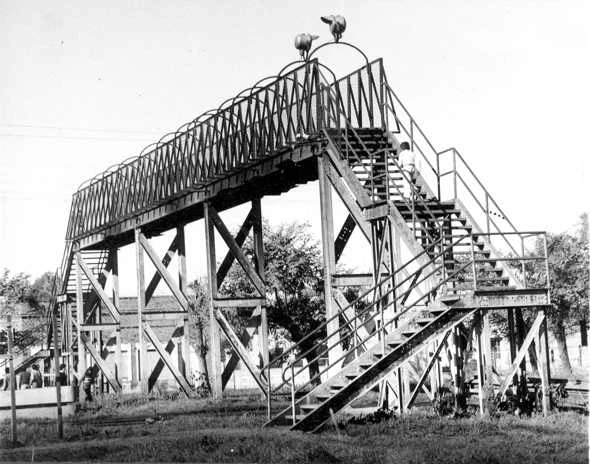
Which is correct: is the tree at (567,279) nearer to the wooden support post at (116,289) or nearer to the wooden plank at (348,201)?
the wooden support post at (116,289)

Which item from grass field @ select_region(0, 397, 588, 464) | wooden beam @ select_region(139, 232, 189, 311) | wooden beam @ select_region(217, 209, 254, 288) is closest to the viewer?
grass field @ select_region(0, 397, 588, 464)

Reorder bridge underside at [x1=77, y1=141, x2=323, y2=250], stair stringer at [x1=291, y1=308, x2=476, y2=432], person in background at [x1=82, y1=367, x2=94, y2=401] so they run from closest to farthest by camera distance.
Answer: stair stringer at [x1=291, y1=308, x2=476, y2=432] < bridge underside at [x1=77, y1=141, x2=323, y2=250] < person in background at [x1=82, y1=367, x2=94, y2=401]

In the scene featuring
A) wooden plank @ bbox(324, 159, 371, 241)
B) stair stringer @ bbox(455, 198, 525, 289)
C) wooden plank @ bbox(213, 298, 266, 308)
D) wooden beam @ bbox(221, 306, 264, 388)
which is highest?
wooden plank @ bbox(324, 159, 371, 241)

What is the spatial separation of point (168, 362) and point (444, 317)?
48.8 ft

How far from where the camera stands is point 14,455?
15133mm

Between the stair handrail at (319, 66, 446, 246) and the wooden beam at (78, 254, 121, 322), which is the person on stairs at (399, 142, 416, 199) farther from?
the wooden beam at (78, 254, 121, 322)

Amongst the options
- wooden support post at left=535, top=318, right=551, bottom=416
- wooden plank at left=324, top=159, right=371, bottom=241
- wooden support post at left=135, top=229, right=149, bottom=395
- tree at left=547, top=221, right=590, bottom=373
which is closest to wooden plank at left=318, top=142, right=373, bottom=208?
wooden plank at left=324, top=159, right=371, bottom=241

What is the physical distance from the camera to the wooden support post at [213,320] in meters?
26.1

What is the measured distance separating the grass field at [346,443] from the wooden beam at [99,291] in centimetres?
1550

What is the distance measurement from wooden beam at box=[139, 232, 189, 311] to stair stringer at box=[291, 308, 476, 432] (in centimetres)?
1360

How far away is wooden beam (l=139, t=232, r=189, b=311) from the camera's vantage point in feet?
95.9

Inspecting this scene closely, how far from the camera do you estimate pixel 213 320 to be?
25.9 meters

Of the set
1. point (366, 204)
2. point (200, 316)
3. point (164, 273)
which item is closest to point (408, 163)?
point (366, 204)

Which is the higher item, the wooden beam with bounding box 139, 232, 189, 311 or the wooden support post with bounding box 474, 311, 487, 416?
the wooden beam with bounding box 139, 232, 189, 311
